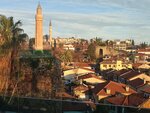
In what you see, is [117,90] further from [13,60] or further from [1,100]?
[1,100]

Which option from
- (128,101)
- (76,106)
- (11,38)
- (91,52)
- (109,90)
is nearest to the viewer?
(76,106)

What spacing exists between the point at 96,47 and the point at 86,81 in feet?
107

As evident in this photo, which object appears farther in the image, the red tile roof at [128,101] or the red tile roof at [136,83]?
the red tile roof at [136,83]

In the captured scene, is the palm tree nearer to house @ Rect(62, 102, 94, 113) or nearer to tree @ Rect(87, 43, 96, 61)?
house @ Rect(62, 102, 94, 113)

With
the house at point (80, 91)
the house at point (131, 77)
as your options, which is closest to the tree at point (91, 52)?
the house at point (131, 77)

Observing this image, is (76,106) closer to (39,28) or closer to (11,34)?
(11,34)

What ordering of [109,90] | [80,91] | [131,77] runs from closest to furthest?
[109,90] → [80,91] → [131,77]

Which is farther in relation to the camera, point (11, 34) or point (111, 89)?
point (111, 89)

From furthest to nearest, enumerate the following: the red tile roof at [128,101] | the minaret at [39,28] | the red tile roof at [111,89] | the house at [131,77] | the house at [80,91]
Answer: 1. the minaret at [39,28]
2. the house at [131,77]
3. the house at [80,91]
4. the red tile roof at [111,89]
5. the red tile roof at [128,101]

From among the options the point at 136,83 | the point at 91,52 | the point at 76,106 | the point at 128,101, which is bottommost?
the point at 136,83

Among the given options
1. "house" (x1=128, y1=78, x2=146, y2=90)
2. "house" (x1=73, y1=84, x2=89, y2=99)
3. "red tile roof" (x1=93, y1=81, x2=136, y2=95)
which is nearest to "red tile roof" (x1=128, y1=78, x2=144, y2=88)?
"house" (x1=128, y1=78, x2=146, y2=90)

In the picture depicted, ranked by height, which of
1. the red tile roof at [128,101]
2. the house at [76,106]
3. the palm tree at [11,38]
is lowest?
the red tile roof at [128,101]

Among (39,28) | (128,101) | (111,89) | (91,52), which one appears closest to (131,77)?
(111,89)

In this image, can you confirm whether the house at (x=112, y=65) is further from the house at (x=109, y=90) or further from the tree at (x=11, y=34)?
the tree at (x=11, y=34)
